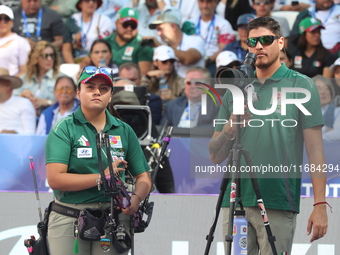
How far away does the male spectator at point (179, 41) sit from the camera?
846 cm

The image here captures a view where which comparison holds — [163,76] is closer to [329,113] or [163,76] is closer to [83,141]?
[329,113]

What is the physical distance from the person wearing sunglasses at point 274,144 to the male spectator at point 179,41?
4.75 meters

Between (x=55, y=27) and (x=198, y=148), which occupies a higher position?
(x=55, y=27)

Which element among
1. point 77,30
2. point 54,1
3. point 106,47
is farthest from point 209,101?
point 54,1

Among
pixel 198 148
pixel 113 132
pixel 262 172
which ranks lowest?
pixel 198 148

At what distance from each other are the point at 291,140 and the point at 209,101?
1163 mm

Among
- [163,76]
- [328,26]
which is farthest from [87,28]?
[328,26]

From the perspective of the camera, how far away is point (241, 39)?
8.38 m

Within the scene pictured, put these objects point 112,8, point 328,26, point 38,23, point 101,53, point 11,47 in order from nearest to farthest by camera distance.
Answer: point 328,26 < point 101,53 < point 11,47 < point 38,23 < point 112,8

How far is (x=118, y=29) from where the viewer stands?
8766 millimetres

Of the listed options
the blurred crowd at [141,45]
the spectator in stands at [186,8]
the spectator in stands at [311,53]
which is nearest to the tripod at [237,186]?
the blurred crowd at [141,45]

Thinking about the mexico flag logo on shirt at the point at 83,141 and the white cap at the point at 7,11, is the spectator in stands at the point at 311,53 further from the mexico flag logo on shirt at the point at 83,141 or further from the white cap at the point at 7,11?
the mexico flag logo on shirt at the point at 83,141

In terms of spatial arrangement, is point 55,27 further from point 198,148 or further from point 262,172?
point 262,172

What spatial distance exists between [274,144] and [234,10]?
537 cm
